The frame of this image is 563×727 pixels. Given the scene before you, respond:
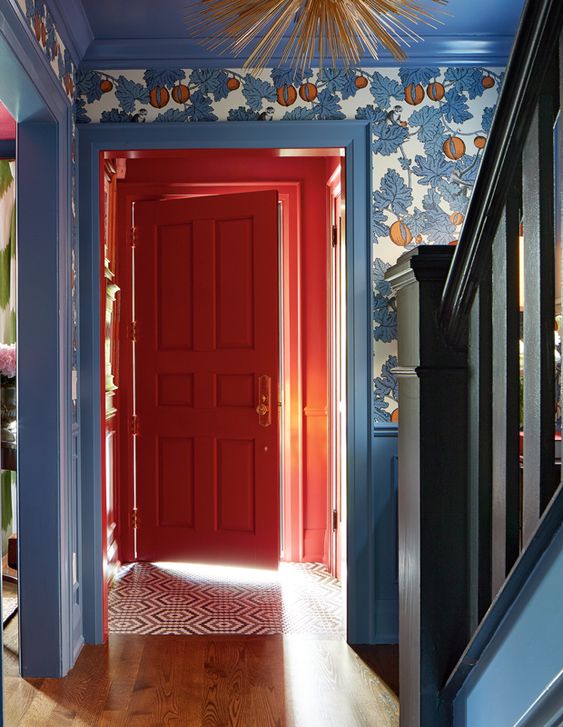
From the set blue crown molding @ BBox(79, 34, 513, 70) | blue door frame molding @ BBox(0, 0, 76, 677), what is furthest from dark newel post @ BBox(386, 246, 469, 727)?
blue crown molding @ BBox(79, 34, 513, 70)

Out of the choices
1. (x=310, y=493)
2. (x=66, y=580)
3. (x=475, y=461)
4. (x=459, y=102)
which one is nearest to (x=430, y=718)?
(x=475, y=461)

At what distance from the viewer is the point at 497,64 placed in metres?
3.18

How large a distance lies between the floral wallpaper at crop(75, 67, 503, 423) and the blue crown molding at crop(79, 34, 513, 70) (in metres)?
0.03

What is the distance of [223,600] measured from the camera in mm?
3752

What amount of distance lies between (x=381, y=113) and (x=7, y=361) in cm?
220

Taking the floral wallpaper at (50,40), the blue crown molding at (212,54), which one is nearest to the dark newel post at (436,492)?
→ the floral wallpaper at (50,40)

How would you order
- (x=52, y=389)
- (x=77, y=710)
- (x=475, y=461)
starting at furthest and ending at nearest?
(x=52, y=389) → (x=77, y=710) → (x=475, y=461)

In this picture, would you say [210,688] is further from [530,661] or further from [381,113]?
[381,113]

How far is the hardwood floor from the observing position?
247 centimetres

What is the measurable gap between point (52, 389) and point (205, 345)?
161 cm

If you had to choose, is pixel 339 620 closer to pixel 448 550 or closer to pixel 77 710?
pixel 77 710

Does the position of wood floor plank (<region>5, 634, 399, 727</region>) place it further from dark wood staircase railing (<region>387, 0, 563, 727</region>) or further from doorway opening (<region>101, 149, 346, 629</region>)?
doorway opening (<region>101, 149, 346, 629</region>)

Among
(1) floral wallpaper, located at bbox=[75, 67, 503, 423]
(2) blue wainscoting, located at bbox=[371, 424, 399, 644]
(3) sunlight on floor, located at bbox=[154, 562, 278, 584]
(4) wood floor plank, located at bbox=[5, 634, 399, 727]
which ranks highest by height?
(1) floral wallpaper, located at bbox=[75, 67, 503, 423]

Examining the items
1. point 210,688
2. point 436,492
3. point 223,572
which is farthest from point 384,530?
point 436,492
